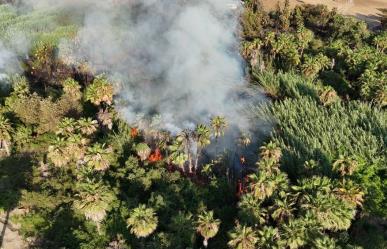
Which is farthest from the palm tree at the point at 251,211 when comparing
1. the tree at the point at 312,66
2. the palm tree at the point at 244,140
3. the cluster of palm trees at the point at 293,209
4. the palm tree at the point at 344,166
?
Result: the tree at the point at 312,66

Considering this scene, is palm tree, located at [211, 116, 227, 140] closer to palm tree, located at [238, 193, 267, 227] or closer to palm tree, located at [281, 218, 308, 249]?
palm tree, located at [238, 193, 267, 227]

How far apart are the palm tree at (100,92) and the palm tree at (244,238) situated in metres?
26.8

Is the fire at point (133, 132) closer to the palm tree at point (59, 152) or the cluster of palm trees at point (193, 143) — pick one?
the cluster of palm trees at point (193, 143)

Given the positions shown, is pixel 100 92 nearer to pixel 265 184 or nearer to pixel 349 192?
pixel 265 184

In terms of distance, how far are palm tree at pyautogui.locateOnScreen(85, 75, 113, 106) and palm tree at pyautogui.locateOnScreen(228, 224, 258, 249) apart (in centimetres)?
2682

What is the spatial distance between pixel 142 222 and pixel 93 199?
4.63 meters

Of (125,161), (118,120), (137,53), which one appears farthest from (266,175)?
(137,53)

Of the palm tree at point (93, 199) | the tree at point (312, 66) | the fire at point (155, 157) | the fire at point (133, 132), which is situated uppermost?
the tree at point (312, 66)

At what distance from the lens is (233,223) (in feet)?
139

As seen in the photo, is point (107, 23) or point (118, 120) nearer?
point (118, 120)

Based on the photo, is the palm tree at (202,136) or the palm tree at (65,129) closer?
the palm tree at (65,129)

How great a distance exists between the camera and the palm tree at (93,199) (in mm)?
38844

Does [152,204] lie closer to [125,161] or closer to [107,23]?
[125,161]

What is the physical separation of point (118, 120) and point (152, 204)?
50.5 ft
